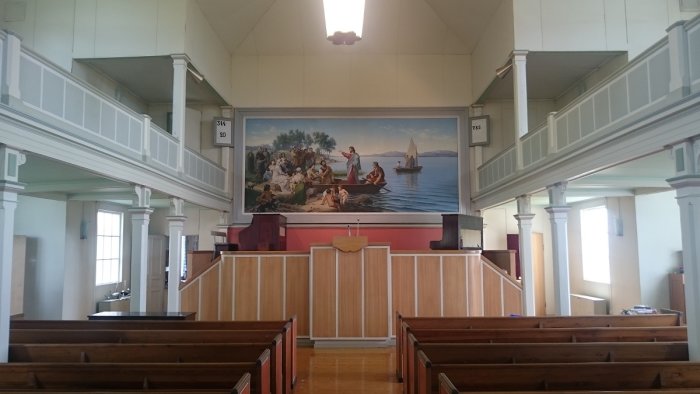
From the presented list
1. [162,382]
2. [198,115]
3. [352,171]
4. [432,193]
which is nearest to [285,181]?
[352,171]

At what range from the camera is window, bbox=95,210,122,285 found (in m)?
14.0

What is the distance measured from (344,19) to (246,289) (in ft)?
21.6

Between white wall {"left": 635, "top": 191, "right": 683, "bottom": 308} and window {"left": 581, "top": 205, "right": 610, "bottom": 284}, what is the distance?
1287 millimetres

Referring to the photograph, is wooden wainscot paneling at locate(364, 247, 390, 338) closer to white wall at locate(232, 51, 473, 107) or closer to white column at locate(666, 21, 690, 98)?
white column at locate(666, 21, 690, 98)

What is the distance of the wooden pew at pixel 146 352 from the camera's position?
464 centimetres

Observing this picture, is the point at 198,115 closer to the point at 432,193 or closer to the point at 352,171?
the point at 352,171

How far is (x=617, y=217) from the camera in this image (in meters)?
12.7

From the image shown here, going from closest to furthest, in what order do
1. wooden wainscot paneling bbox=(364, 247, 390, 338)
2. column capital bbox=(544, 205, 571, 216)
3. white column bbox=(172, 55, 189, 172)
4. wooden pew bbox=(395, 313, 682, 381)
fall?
wooden pew bbox=(395, 313, 682, 381) → column capital bbox=(544, 205, 571, 216) → wooden wainscot paneling bbox=(364, 247, 390, 338) → white column bbox=(172, 55, 189, 172)

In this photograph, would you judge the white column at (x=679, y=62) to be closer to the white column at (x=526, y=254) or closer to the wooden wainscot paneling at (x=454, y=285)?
the wooden wainscot paneling at (x=454, y=285)

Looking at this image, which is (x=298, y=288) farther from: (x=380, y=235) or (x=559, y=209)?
(x=380, y=235)

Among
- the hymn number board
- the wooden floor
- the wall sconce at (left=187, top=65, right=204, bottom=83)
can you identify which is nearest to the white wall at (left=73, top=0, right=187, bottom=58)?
the wall sconce at (left=187, top=65, right=204, bottom=83)

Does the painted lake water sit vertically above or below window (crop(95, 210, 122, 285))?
above

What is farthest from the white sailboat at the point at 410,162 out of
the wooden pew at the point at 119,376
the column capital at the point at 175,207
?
the wooden pew at the point at 119,376

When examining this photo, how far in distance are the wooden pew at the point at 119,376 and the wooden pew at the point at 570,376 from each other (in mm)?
1624
